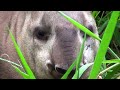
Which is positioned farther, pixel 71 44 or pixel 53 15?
pixel 53 15

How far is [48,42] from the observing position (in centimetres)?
169

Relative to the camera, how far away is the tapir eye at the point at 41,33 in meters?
1.72

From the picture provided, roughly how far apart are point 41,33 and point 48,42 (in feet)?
0.32

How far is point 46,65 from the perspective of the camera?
1.65 metres

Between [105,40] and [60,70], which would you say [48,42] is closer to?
[60,70]

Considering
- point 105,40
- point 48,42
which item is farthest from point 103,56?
point 48,42

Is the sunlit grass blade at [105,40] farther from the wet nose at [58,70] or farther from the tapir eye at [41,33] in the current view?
the tapir eye at [41,33]

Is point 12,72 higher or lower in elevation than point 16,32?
lower

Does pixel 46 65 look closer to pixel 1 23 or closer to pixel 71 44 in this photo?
pixel 71 44

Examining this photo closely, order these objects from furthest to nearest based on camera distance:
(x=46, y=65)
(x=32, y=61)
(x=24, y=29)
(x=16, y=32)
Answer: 1. (x=16, y=32)
2. (x=24, y=29)
3. (x=32, y=61)
4. (x=46, y=65)
